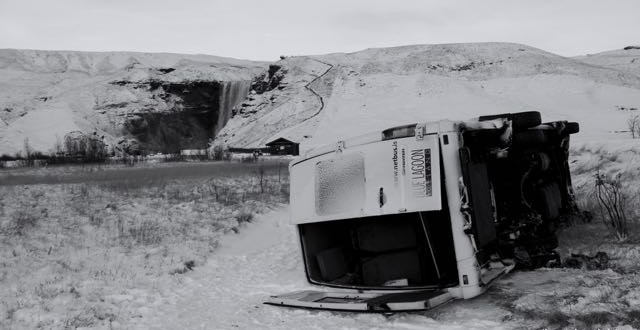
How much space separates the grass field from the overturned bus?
2.26 m

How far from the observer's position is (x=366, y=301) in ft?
18.4

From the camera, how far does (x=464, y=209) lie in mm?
5266

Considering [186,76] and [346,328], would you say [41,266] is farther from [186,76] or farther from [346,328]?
[186,76]

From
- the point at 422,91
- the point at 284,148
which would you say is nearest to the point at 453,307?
the point at 284,148

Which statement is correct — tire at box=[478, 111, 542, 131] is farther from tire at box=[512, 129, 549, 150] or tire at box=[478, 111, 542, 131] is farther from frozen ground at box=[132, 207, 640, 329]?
frozen ground at box=[132, 207, 640, 329]

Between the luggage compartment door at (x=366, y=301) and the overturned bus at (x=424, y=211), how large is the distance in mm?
12

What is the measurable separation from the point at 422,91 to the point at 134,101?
206 ft

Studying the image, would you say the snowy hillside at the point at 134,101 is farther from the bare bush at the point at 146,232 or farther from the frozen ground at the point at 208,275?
the bare bush at the point at 146,232

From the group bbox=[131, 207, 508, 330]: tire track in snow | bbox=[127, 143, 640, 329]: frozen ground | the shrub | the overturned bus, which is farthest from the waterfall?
the overturned bus

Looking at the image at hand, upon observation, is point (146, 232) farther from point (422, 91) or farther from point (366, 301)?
point (422, 91)

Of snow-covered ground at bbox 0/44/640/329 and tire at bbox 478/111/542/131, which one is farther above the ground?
tire at bbox 478/111/542/131

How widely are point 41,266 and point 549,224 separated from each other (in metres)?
7.46

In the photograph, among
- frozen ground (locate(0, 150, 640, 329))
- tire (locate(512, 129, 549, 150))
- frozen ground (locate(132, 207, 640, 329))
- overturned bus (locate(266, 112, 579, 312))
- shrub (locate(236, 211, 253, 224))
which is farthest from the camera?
shrub (locate(236, 211, 253, 224))

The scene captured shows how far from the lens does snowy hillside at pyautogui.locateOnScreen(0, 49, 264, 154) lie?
320 feet
